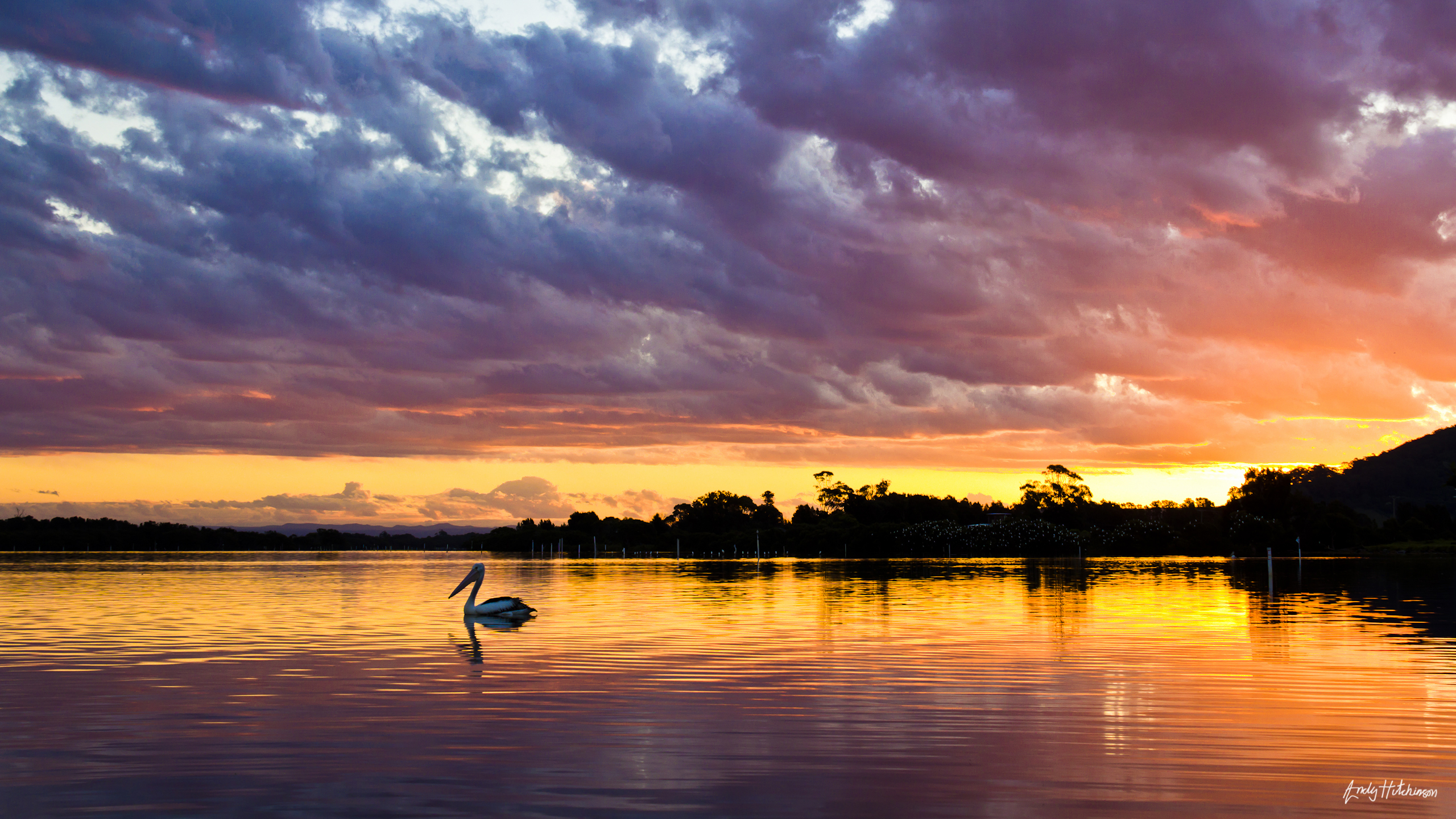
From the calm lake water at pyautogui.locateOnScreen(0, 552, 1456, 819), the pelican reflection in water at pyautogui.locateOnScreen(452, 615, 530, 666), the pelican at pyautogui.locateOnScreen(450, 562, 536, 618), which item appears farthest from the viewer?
the pelican at pyautogui.locateOnScreen(450, 562, 536, 618)

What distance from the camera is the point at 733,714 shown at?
58.7 ft

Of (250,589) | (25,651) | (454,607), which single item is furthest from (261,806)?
(250,589)

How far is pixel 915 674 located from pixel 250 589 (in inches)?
2022

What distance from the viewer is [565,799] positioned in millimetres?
12227

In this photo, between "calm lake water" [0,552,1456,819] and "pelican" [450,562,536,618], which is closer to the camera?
"calm lake water" [0,552,1456,819]

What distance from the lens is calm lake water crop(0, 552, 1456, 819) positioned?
12430 millimetres

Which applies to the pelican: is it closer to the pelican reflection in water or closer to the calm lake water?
the pelican reflection in water
